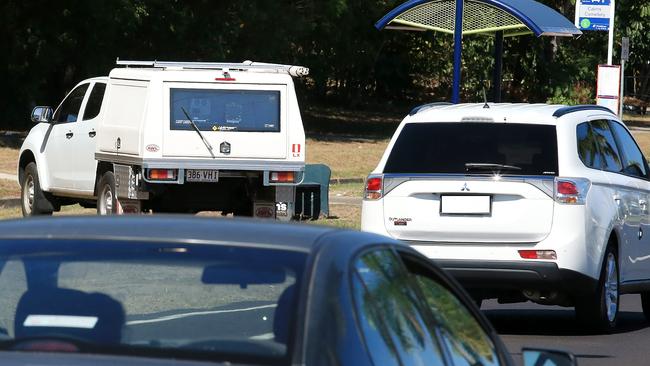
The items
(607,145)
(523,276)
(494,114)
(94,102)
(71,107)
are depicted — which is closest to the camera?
(523,276)

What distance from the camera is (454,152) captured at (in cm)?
1152

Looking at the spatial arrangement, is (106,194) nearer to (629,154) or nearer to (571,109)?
(629,154)

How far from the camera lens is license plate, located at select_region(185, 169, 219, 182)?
1848 centimetres

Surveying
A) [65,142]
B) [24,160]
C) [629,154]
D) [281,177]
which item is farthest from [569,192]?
[24,160]

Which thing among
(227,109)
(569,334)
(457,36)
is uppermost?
(457,36)

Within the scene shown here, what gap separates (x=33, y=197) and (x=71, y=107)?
59.6 inches

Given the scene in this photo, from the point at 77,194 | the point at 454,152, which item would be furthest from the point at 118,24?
the point at 454,152

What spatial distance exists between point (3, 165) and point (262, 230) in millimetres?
25478

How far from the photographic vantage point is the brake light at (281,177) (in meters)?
18.7

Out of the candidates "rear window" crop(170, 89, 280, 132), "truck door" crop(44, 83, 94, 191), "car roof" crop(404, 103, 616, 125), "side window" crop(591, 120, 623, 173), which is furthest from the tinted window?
"truck door" crop(44, 83, 94, 191)

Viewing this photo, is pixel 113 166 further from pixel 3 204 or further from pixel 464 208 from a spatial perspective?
pixel 464 208

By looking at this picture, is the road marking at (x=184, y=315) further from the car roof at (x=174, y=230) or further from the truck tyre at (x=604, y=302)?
the truck tyre at (x=604, y=302)

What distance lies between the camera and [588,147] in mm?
11844

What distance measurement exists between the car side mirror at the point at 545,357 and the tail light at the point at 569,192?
21.6 ft
